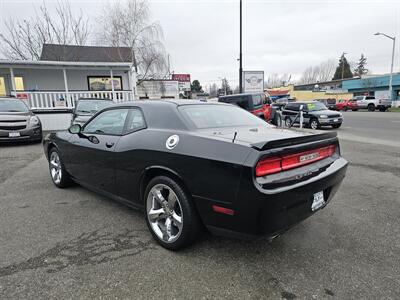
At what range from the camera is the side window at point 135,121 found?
3.22m

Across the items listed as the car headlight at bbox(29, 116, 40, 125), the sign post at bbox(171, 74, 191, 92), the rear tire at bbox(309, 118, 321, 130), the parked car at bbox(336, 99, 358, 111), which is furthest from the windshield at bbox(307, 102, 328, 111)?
the sign post at bbox(171, 74, 191, 92)

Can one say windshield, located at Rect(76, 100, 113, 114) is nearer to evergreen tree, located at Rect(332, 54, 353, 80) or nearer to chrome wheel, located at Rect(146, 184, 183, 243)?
chrome wheel, located at Rect(146, 184, 183, 243)

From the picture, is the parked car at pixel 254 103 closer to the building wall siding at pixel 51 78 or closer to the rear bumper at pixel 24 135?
the rear bumper at pixel 24 135

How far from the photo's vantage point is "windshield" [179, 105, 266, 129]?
302 cm

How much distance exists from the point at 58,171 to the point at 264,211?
3.94 m

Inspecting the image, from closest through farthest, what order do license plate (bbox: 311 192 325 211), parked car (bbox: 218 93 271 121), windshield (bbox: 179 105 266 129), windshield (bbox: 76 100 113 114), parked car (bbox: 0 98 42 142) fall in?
license plate (bbox: 311 192 325 211)
windshield (bbox: 179 105 266 129)
parked car (bbox: 0 98 42 142)
windshield (bbox: 76 100 113 114)
parked car (bbox: 218 93 271 121)

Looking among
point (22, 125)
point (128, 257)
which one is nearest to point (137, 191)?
point (128, 257)

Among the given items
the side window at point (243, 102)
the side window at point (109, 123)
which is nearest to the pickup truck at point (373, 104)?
the side window at point (243, 102)

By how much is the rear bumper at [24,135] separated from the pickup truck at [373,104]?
32806mm

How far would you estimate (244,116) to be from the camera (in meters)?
3.73

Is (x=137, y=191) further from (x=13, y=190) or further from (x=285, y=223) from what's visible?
(x=13, y=190)

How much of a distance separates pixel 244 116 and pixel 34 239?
2.90m

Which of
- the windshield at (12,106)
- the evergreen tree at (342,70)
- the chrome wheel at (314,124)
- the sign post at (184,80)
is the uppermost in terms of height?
the evergreen tree at (342,70)

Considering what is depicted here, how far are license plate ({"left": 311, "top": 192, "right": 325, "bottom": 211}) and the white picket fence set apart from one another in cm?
1173
